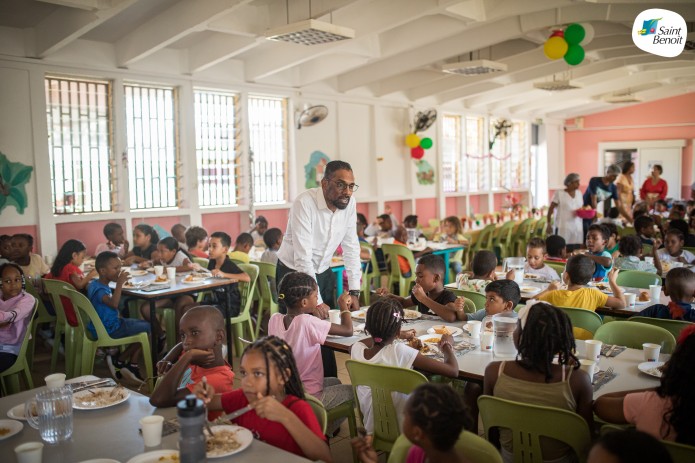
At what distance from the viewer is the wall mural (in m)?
7.23

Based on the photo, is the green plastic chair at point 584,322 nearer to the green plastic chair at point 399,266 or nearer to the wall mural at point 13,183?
the green plastic chair at point 399,266

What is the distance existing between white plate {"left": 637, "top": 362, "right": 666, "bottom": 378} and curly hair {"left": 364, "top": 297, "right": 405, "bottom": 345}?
1171mm

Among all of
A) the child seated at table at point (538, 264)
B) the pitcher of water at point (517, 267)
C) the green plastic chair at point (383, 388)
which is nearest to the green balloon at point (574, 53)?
the child seated at table at point (538, 264)

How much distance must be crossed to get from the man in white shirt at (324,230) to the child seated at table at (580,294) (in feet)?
4.50

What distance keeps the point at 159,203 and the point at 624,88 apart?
1143 cm

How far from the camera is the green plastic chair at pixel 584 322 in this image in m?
3.81

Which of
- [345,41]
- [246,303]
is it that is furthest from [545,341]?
[345,41]

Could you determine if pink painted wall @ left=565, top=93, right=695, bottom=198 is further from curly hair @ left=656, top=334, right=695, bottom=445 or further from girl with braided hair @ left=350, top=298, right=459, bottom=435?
curly hair @ left=656, top=334, right=695, bottom=445

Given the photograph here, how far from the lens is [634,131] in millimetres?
17688

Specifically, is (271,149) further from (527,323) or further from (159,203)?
(527,323)

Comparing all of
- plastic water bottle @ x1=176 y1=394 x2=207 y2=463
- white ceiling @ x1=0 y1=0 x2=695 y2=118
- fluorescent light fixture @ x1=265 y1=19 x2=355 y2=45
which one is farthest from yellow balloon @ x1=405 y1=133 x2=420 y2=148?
plastic water bottle @ x1=176 y1=394 x2=207 y2=463

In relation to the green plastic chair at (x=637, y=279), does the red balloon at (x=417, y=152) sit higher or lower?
higher

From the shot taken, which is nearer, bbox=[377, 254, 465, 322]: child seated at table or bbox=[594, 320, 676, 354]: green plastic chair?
bbox=[594, 320, 676, 354]: green plastic chair

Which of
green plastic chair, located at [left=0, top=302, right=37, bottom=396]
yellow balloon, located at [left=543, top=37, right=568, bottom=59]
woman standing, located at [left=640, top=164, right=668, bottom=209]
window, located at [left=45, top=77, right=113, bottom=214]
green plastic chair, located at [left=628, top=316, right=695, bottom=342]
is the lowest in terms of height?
green plastic chair, located at [left=0, top=302, right=37, bottom=396]
